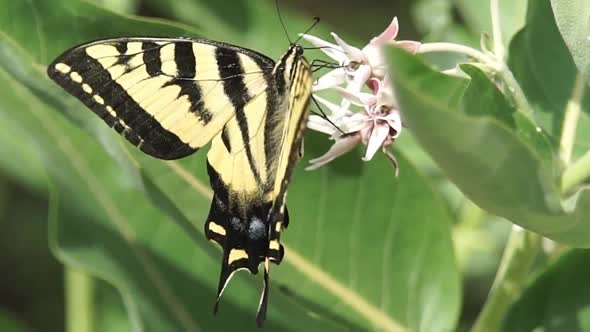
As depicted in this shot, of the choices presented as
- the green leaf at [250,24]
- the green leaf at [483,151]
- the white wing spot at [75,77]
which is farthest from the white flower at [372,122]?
the green leaf at [250,24]

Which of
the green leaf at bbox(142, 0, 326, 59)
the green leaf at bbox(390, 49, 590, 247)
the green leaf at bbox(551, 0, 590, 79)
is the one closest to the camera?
the green leaf at bbox(390, 49, 590, 247)

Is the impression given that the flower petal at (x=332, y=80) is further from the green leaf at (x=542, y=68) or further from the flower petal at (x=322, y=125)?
the green leaf at (x=542, y=68)

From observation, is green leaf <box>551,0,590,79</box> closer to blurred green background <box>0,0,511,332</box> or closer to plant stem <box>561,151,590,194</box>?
plant stem <box>561,151,590,194</box>

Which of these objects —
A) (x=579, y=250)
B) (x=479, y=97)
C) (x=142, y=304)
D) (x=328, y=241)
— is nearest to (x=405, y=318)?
(x=328, y=241)

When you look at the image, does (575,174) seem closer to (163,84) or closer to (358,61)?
(358,61)

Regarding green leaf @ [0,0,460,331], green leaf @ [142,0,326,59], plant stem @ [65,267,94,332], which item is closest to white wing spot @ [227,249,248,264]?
green leaf @ [0,0,460,331]

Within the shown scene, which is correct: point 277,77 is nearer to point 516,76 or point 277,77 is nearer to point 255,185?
point 255,185

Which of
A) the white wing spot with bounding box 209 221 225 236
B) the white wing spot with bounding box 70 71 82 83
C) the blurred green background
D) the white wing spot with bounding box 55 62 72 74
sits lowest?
the blurred green background
